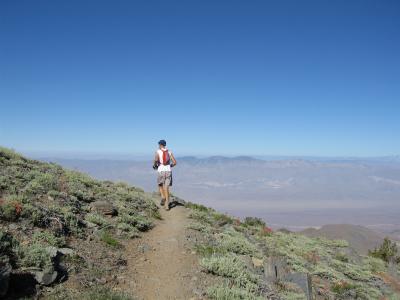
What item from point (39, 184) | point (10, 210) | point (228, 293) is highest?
point (39, 184)

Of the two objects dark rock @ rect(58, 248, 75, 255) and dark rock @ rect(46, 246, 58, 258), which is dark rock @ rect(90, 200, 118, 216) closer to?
dark rock @ rect(58, 248, 75, 255)

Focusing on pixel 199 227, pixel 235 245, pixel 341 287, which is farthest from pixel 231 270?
pixel 341 287

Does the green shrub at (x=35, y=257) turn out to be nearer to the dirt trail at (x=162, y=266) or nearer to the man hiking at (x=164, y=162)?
the dirt trail at (x=162, y=266)

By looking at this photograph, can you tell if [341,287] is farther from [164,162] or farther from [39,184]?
[39,184]

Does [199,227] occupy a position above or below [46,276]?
below

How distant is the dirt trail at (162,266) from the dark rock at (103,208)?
181cm

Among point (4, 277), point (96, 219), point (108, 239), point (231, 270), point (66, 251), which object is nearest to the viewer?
point (4, 277)

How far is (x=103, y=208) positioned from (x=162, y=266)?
4786mm

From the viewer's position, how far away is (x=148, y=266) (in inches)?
430

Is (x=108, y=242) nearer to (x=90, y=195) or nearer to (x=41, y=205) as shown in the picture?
(x=41, y=205)

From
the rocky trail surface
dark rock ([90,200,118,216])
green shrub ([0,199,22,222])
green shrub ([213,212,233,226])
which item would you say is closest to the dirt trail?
the rocky trail surface

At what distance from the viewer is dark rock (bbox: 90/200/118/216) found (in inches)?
576

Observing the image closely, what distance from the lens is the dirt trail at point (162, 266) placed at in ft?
31.1

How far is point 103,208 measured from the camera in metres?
14.8
